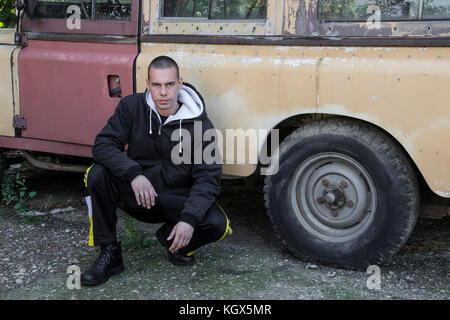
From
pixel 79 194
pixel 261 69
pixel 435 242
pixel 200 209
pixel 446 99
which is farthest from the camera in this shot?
pixel 79 194

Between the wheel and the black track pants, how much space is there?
0.43 metres

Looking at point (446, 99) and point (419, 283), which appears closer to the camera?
point (446, 99)

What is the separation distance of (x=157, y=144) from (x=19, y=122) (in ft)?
4.45

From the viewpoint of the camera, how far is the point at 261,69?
10.7 ft

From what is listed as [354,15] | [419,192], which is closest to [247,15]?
[354,15]

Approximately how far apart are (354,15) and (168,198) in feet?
4.74

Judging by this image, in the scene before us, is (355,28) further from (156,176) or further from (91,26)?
(91,26)

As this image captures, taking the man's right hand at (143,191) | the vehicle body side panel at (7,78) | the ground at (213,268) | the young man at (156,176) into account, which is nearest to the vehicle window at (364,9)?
the young man at (156,176)

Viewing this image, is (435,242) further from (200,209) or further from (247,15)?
(247,15)

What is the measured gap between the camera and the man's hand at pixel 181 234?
2990 millimetres

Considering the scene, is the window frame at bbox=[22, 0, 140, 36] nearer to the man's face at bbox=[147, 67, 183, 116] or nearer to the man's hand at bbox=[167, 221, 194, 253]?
the man's face at bbox=[147, 67, 183, 116]

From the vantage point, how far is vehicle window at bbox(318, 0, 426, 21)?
2.95 m

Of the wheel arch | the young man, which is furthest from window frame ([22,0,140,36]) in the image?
the wheel arch
